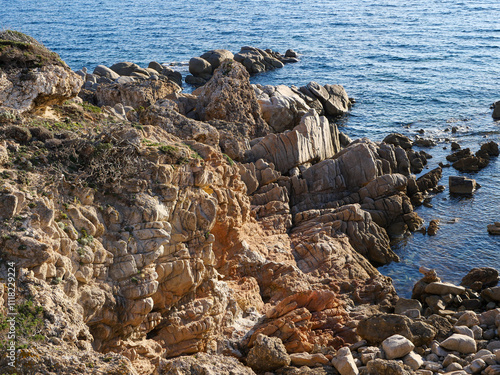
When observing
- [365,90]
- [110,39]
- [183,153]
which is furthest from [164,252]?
[110,39]

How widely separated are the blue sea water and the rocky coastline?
5.41 meters

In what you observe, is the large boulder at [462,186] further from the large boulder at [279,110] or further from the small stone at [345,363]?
the small stone at [345,363]

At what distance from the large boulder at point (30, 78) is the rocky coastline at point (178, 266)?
5 cm

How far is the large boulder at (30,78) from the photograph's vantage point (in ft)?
62.8

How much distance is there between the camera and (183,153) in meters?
20.2

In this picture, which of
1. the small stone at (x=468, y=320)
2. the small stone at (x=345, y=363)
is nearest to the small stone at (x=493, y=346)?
the small stone at (x=468, y=320)

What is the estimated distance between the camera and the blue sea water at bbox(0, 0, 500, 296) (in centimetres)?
3559

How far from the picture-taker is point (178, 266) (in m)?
18.3

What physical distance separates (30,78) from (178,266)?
881 centimetres

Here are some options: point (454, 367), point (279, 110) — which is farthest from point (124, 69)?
point (454, 367)

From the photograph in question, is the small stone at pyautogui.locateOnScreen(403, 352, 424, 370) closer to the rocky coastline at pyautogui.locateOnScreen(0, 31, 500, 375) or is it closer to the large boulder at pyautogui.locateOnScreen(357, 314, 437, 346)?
the rocky coastline at pyautogui.locateOnScreen(0, 31, 500, 375)

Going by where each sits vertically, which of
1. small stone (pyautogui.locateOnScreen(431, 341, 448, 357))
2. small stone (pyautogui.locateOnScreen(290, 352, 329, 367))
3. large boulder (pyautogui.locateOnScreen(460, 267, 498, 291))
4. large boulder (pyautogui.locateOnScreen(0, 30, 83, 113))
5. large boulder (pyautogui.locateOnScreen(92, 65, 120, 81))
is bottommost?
large boulder (pyautogui.locateOnScreen(460, 267, 498, 291))

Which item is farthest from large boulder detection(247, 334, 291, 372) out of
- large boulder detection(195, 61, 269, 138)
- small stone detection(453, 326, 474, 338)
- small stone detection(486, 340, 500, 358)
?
large boulder detection(195, 61, 269, 138)

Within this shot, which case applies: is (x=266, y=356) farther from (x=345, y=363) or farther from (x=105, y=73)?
(x=105, y=73)
